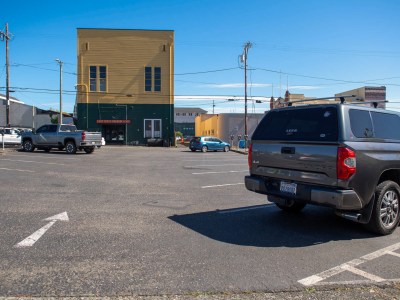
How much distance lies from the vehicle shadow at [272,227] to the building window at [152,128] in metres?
35.6

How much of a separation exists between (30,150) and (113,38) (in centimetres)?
2001

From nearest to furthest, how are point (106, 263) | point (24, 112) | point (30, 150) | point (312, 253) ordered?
1. point (106, 263)
2. point (312, 253)
3. point (30, 150)
4. point (24, 112)

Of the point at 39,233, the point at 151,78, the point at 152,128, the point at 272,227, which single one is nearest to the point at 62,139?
the point at 152,128

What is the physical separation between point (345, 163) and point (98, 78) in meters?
39.8

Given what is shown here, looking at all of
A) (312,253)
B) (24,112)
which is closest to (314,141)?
(312,253)

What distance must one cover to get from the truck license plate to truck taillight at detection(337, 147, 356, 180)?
80 centimetres

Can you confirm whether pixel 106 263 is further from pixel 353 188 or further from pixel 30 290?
pixel 353 188

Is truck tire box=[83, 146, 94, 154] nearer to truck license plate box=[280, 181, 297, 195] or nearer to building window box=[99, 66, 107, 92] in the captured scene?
building window box=[99, 66, 107, 92]

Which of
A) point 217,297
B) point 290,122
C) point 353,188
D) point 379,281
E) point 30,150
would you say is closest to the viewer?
point 217,297

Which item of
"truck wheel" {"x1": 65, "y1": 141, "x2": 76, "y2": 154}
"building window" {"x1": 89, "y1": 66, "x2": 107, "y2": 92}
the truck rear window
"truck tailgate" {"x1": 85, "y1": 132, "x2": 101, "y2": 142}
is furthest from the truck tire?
the truck rear window

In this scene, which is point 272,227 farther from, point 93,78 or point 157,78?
point 93,78

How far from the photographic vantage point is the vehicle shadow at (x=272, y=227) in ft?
18.1

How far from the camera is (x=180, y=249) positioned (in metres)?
5.00

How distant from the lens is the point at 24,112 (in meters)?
65.0
